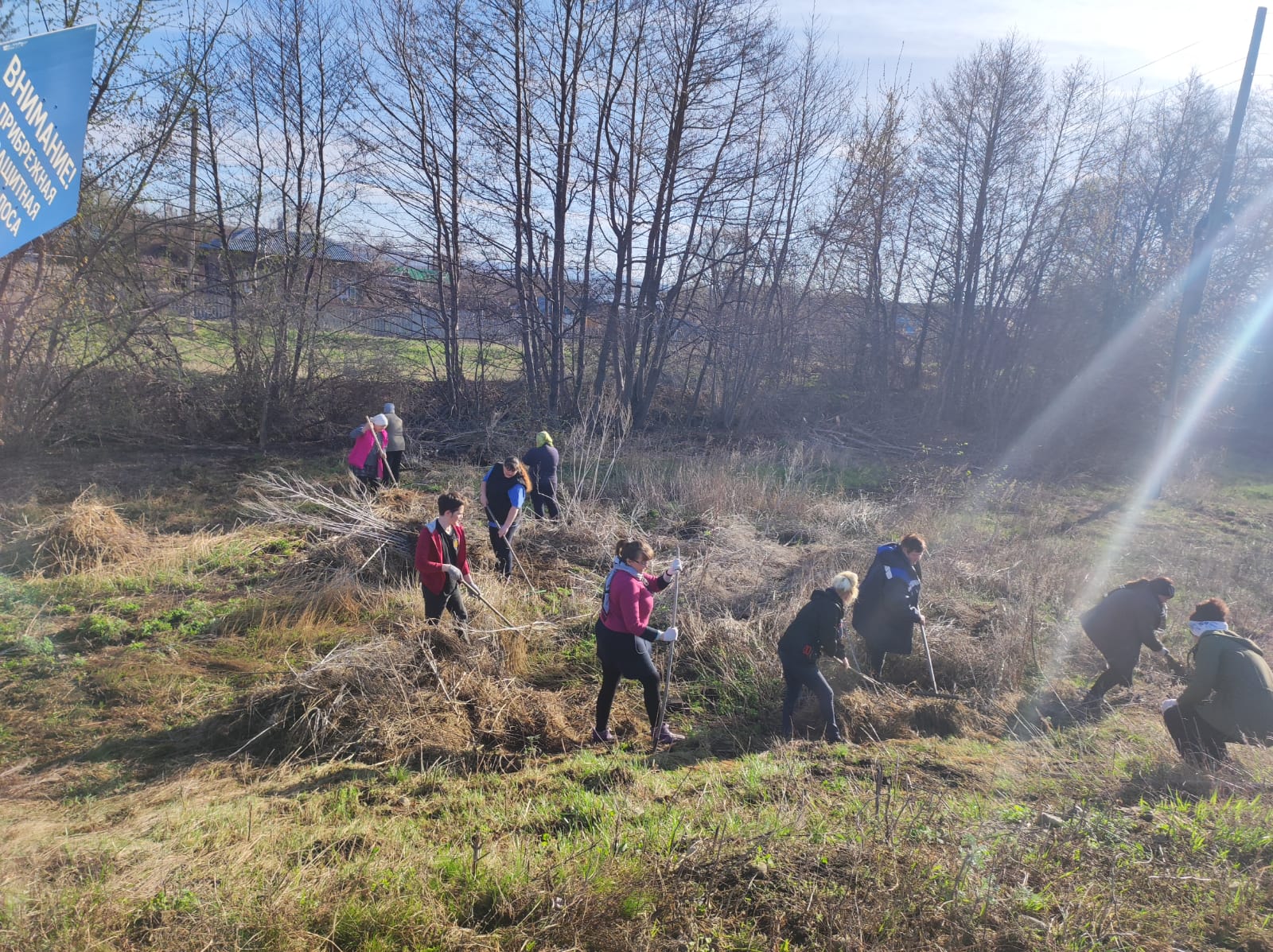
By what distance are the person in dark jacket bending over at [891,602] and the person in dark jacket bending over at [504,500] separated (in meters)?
3.67

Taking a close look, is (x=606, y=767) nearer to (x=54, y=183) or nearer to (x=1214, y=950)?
(x=1214, y=950)

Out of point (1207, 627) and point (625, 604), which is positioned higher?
point (1207, 627)

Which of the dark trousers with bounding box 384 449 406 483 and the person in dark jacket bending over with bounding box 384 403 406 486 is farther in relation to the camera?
the dark trousers with bounding box 384 449 406 483

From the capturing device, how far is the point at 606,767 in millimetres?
4777

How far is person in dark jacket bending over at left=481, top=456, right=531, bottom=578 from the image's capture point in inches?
316

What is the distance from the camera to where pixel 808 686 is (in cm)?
569

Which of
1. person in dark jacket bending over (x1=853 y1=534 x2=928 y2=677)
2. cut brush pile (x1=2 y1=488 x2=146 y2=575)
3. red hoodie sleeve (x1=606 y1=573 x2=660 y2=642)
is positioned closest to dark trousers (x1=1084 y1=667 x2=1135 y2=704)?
person in dark jacket bending over (x1=853 y1=534 x2=928 y2=677)

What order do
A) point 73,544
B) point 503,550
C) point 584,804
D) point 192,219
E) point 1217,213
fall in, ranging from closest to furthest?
1. point 584,804
2. point 73,544
3. point 503,550
4. point 192,219
5. point 1217,213

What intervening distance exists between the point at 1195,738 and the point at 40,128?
6.94 m

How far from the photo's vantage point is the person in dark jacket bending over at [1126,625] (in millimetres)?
6289

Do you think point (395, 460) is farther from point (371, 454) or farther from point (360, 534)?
point (360, 534)

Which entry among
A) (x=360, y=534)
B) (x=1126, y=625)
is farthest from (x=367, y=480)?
(x=1126, y=625)

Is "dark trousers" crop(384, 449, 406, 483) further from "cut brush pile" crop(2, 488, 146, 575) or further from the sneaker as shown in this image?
the sneaker

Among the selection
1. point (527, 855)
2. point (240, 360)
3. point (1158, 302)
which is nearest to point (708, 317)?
point (240, 360)
